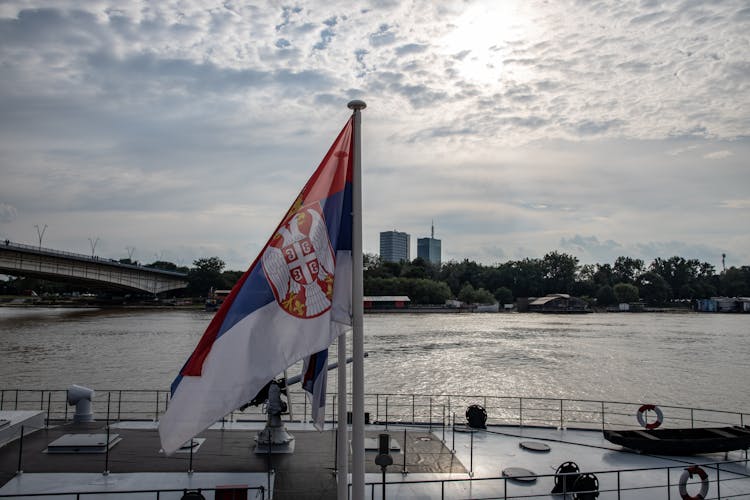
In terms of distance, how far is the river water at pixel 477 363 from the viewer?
39.5 metres

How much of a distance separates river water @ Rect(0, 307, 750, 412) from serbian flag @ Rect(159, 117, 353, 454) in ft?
105

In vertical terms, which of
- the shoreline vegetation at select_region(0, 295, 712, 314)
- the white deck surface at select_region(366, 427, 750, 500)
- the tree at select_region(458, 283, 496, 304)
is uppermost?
the tree at select_region(458, 283, 496, 304)

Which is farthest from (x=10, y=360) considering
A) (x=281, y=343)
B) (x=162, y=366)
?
(x=281, y=343)

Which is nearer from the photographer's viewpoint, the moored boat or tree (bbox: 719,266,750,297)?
the moored boat

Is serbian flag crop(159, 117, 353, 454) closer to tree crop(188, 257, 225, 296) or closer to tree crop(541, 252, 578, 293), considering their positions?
tree crop(188, 257, 225, 296)

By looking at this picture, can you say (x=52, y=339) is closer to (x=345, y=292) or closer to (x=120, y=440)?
(x=120, y=440)

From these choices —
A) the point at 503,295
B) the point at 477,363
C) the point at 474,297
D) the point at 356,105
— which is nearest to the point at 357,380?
the point at 356,105

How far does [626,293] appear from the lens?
6521 inches

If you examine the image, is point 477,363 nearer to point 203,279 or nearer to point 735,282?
point 203,279

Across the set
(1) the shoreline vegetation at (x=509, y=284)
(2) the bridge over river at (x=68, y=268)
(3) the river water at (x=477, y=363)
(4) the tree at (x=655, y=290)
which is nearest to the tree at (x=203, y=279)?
(1) the shoreline vegetation at (x=509, y=284)

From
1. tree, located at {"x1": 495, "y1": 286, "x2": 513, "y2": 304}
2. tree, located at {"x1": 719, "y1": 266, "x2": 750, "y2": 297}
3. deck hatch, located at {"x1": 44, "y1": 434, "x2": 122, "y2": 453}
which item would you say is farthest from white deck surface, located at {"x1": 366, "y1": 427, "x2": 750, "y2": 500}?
tree, located at {"x1": 719, "y1": 266, "x2": 750, "y2": 297}

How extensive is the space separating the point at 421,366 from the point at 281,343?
42603 millimetres

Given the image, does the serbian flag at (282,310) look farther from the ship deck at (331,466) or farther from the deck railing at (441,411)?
the deck railing at (441,411)

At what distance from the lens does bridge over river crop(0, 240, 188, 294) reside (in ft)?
244
